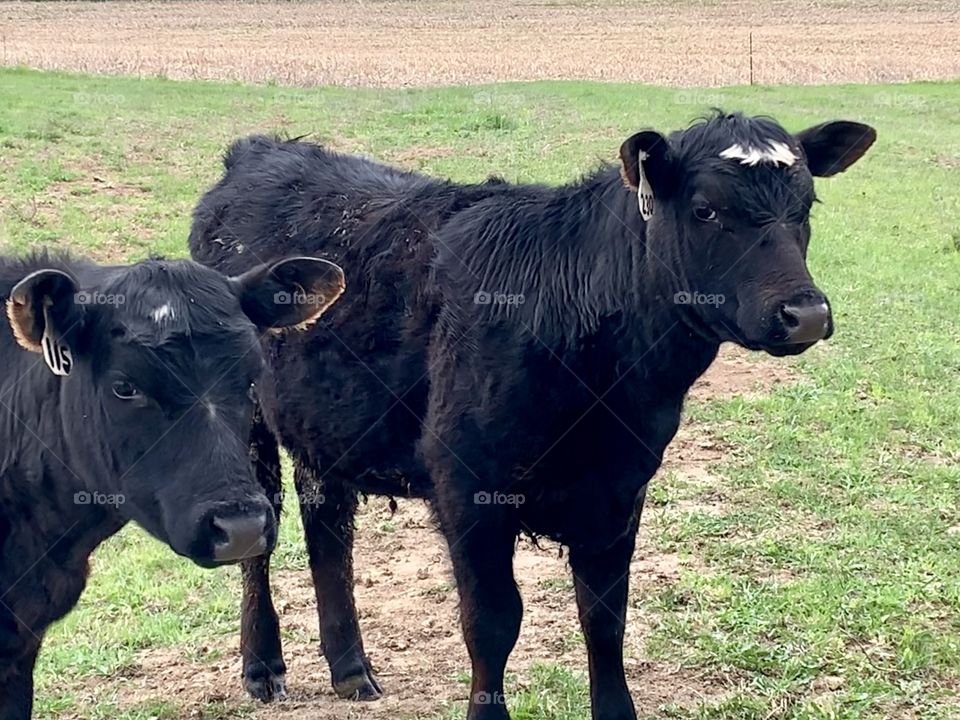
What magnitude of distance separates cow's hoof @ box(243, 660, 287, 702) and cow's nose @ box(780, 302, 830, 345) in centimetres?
275

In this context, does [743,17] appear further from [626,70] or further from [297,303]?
[297,303]

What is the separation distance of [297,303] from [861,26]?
1899 inches

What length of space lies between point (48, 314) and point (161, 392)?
40 centimetres

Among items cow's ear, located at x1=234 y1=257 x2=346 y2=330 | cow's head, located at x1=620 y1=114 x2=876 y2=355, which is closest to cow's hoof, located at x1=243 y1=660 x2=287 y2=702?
cow's ear, located at x1=234 y1=257 x2=346 y2=330

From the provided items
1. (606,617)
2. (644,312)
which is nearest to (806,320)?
(644,312)

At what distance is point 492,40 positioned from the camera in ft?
140

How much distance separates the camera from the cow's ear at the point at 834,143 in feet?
14.9

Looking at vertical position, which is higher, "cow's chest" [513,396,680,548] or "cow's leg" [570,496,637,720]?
"cow's chest" [513,396,680,548]

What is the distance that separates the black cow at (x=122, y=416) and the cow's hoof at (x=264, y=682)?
1.28 metres

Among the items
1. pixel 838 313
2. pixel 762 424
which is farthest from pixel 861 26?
pixel 762 424

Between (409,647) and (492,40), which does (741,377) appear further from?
(492,40)

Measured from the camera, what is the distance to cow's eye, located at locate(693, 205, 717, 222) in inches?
165

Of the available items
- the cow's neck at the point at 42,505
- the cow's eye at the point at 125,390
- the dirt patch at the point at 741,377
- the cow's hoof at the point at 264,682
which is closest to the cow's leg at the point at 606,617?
the cow's hoof at the point at 264,682

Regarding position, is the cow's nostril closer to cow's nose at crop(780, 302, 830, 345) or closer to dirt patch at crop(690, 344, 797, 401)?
cow's nose at crop(780, 302, 830, 345)
